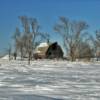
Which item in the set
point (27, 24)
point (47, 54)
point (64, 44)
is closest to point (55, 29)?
point (64, 44)

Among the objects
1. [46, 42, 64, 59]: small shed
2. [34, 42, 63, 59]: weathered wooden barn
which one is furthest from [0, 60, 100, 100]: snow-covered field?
[46, 42, 64, 59]: small shed

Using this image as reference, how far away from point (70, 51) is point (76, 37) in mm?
3155

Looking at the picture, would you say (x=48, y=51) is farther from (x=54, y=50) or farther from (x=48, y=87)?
(x=48, y=87)

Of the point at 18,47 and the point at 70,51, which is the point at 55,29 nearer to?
the point at 70,51

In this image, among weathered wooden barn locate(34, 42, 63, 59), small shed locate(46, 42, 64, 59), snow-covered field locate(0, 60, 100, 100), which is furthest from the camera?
small shed locate(46, 42, 64, 59)

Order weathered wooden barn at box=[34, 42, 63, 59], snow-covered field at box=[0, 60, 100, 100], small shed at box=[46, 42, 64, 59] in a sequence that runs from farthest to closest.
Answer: small shed at box=[46, 42, 64, 59]
weathered wooden barn at box=[34, 42, 63, 59]
snow-covered field at box=[0, 60, 100, 100]

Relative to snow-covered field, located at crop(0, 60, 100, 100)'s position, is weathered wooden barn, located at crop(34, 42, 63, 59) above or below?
above

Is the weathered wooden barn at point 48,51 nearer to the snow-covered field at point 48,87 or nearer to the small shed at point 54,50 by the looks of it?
the small shed at point 54,50

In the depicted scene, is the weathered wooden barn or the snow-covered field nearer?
the snow-covered field

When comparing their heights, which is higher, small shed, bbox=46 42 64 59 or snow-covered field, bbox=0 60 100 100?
small shed, bbox=46 42 64 59

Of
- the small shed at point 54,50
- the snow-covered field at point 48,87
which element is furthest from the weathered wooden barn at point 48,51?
the snow-covered field at point 48,87

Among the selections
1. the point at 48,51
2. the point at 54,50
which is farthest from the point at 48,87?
the point at 54,50

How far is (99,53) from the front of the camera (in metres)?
73.4

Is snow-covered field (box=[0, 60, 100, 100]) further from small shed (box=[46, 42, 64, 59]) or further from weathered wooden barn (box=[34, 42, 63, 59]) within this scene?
small shed (box=[46, 42, 64, 59])
